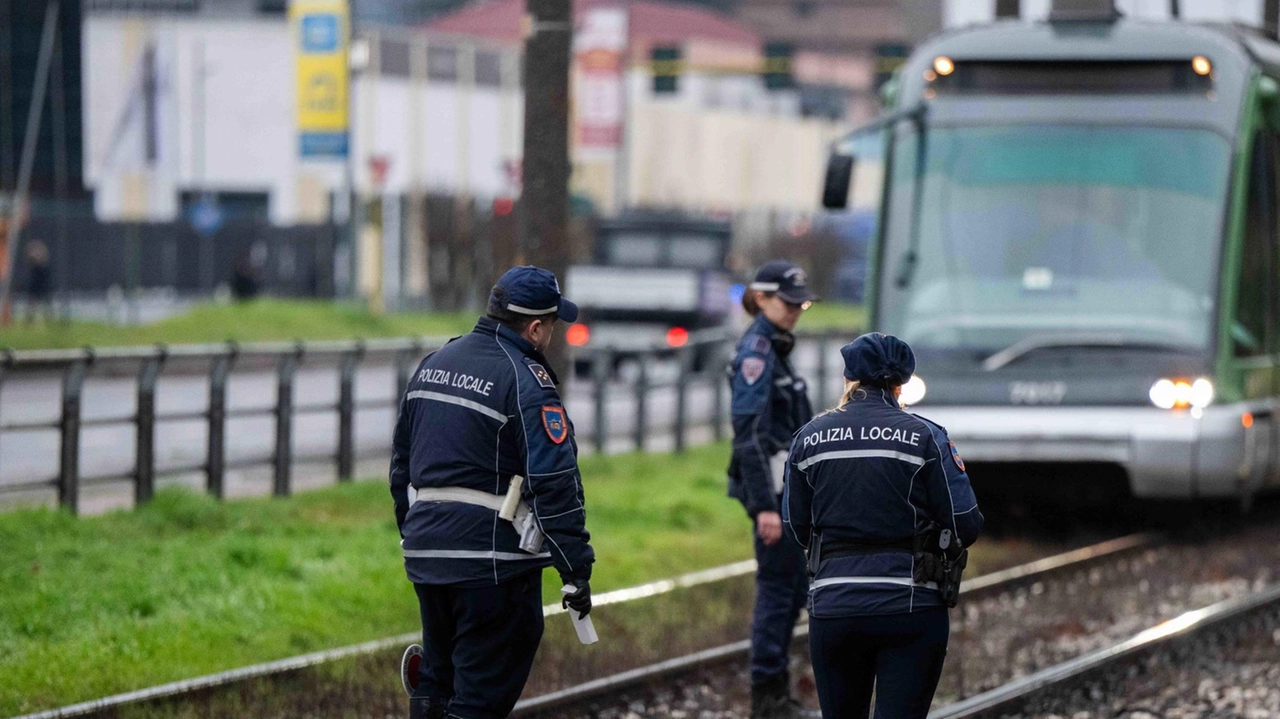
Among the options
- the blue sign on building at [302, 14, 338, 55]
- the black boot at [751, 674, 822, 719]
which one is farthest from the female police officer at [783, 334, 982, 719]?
the blue sign on building at [302, 14, 338, 55]

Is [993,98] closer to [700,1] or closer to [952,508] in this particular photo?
[952,508]

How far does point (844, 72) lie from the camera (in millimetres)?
95125

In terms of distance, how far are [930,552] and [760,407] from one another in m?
2.04

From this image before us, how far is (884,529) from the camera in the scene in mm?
5480

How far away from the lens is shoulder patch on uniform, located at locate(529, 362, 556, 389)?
583cm

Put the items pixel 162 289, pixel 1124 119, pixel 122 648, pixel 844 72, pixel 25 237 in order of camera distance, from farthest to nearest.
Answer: pixel 844 72
pixel 162 289
pixel 25 237
pixel 1124 119
pixel 122 648

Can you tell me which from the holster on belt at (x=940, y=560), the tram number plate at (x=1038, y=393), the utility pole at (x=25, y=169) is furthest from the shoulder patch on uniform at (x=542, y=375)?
the utility pole at (x=25, y=169)

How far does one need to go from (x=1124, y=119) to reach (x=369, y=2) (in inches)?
3048

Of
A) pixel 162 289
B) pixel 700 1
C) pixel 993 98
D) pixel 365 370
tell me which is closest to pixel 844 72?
pixel 700 1

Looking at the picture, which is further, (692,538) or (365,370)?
(365,370)

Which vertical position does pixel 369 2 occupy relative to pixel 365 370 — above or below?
above

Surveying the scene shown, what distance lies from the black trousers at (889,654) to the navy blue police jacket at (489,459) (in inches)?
29.6

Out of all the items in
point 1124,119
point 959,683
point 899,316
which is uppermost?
point 1124,119

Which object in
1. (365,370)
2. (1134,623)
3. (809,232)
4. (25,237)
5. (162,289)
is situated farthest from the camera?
(809,232)
